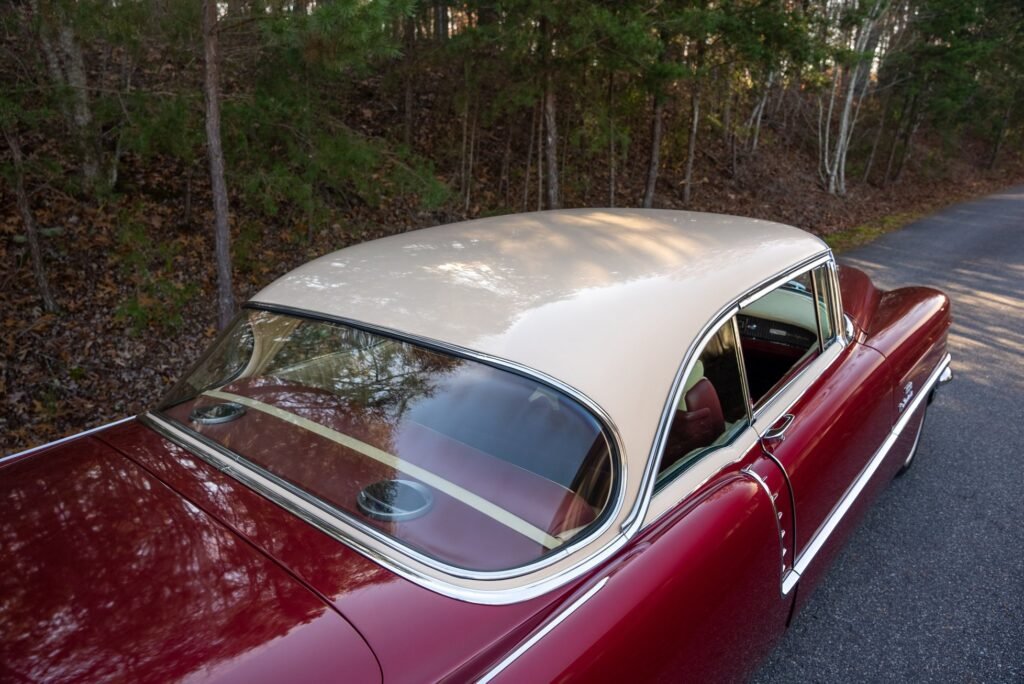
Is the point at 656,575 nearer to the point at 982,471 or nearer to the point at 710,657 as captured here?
the point at 710,657

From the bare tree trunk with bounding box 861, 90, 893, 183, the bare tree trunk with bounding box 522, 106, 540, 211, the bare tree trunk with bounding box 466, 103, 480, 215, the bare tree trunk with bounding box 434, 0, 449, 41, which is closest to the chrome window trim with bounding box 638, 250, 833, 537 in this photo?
the bare tree trunk with bounding box 434, 0, 449, 41

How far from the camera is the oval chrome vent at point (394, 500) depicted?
5.12 ft

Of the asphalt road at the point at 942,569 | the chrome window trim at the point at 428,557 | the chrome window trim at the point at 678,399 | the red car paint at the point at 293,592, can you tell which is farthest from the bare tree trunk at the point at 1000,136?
the chrome window trim at the point at 428,557

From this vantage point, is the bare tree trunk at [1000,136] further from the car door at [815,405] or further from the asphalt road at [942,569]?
the car door at [815,405]

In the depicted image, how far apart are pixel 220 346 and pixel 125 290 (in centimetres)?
504

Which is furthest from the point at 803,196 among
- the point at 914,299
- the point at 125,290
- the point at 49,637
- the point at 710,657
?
the point at 49,637

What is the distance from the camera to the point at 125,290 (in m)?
6.41

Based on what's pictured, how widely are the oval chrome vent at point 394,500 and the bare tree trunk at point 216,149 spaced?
3.30 m

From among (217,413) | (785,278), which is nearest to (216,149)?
(217,413)

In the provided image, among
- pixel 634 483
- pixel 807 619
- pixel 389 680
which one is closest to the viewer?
pixel 389 680

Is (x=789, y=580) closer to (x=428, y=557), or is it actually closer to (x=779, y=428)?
(x=779, y=428)

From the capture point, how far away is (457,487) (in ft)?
5.38

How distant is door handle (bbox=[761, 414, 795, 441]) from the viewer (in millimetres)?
2131

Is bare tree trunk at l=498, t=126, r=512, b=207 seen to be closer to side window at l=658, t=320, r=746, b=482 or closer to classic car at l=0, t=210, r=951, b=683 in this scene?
classic car at l=0, t=210, r=951, b=683
